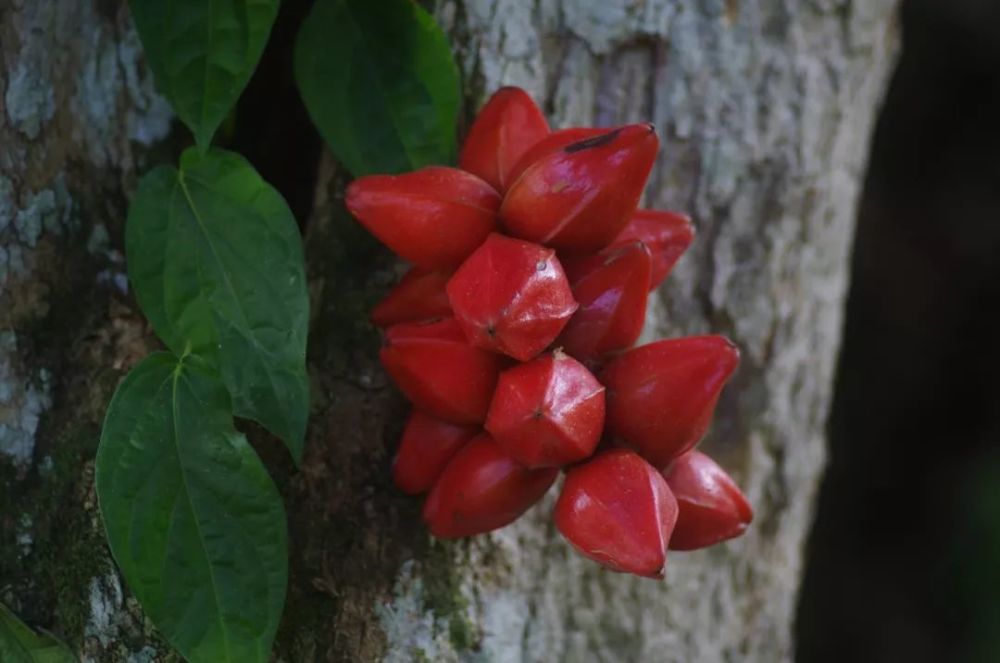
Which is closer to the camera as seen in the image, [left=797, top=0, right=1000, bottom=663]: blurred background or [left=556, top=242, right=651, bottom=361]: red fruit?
[left=556, top=242, right=651, bottom=361]: red fruit

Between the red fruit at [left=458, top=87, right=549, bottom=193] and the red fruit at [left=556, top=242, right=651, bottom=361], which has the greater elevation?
the red fruit at [left=458, top=87, right=549, bottom=193]

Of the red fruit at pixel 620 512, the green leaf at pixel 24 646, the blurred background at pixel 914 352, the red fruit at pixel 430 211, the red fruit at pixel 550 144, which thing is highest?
the red fruit at pixel 550 144

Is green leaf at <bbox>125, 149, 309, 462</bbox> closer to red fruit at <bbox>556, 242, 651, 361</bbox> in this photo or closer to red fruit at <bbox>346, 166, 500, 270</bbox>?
red fruit at <bbox>346, 166, 500, 270</bbox>

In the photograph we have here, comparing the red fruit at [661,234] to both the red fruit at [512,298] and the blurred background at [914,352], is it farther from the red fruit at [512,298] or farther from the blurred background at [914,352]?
the blurred background at [914,352]

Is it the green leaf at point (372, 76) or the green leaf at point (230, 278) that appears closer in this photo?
the green leaf at point (230, 278)

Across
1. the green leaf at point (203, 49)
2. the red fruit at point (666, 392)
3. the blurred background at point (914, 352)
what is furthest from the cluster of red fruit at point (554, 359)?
the blurred background at point (914, 352)

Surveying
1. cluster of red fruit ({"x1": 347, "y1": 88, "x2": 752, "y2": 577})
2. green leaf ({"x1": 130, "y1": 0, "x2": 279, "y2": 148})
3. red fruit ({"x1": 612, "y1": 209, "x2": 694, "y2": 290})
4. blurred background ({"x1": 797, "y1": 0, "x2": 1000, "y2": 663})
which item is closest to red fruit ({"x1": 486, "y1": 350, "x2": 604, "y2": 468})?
cluster of red fruit ({"x1": 347, "y1": 88, "x2": 752, "y2": 577})
